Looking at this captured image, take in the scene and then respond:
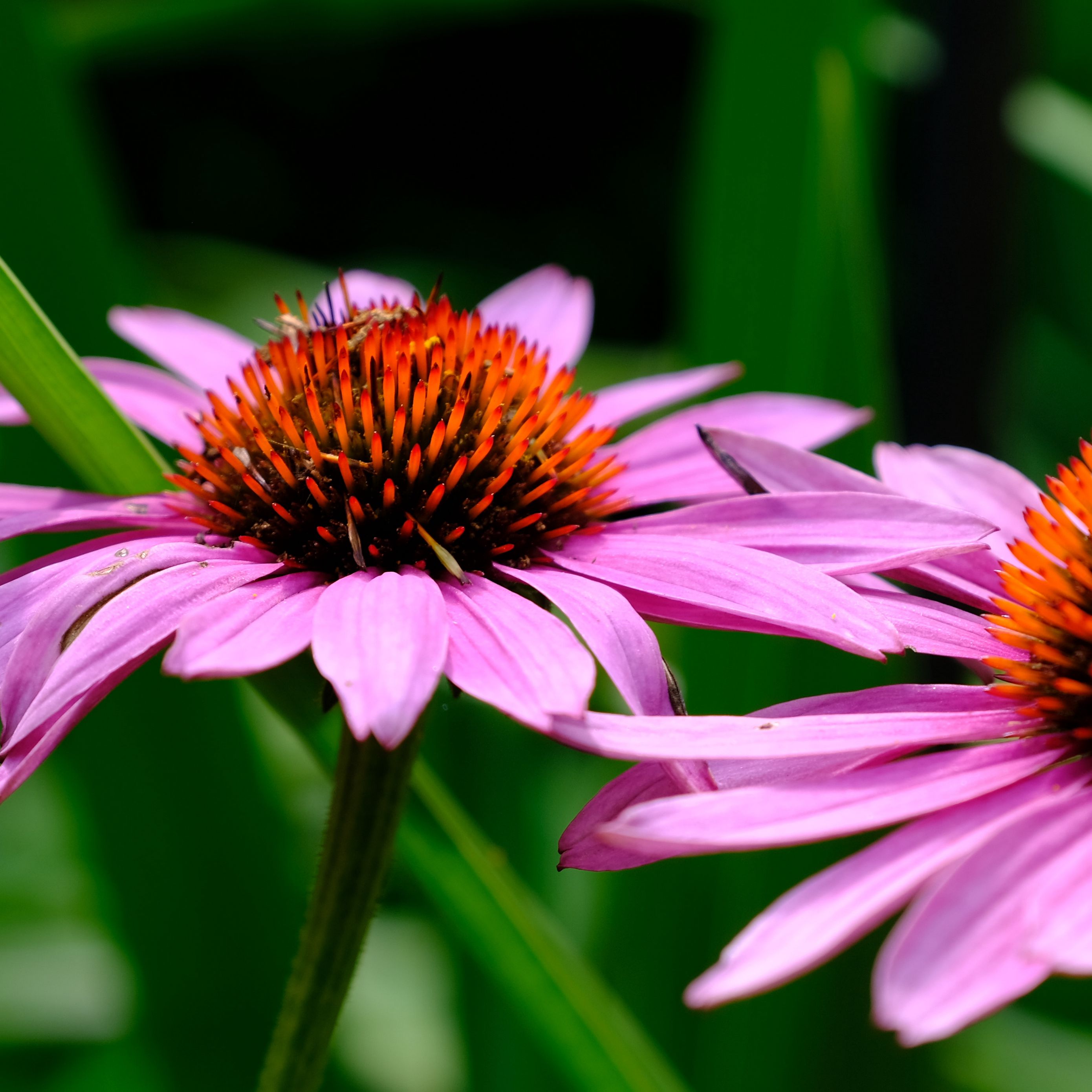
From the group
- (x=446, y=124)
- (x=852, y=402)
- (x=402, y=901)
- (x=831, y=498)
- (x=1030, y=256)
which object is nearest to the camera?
(x=831, y=498)

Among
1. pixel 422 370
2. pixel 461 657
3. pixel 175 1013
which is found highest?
pixel 422 370

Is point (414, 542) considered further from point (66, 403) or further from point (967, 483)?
point (967, 483)

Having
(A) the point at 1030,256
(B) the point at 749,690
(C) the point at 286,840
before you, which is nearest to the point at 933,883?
(B) the point at 749,690

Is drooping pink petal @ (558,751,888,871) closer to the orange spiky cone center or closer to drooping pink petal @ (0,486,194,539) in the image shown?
the orange spiky cone center

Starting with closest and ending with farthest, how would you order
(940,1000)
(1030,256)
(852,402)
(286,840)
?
(940,1000) < (852,402) < (286,840) < (1030,256)

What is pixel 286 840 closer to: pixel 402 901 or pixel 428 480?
pixel 402 901

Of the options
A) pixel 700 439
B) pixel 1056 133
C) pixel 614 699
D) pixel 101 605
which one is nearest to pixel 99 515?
pixel 101 605

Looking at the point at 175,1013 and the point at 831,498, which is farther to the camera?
the point at 175,1013

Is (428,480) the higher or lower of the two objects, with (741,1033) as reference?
higher
